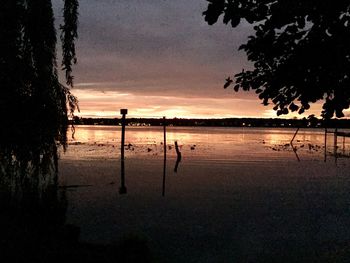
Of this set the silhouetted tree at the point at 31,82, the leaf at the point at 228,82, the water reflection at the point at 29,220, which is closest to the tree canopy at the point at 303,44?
the leaf at the point at 228,82

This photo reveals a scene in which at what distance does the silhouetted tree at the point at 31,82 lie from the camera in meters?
12.4

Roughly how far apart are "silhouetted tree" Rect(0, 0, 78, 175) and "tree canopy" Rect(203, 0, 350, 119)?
843 cm

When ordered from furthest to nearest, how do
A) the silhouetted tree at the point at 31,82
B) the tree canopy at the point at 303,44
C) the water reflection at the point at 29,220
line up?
the silhouetted tree at the point at 31,82, the water reflection at the point at 29,220, the tree canopy at the point at 303,44

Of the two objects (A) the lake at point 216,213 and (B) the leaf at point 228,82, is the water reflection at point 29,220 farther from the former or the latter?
(B) the leaf at point 228,82

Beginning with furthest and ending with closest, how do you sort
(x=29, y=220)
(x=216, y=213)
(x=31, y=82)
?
(x=216, y=213), (x=31, y=82), (x=29, y=220)

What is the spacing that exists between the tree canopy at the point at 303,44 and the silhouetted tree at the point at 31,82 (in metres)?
8.43

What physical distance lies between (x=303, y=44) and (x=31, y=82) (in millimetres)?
9821

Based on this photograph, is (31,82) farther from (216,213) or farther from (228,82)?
(216,213)

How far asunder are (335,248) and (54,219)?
10.2 metres

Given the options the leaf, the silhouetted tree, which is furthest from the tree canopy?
the silhouetted tree

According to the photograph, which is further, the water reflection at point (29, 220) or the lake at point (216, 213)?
the lake at point (216, 213)

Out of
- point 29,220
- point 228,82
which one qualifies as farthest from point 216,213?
point 228,82

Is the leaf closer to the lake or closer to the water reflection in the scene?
the water reflection

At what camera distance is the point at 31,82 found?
1315cm
